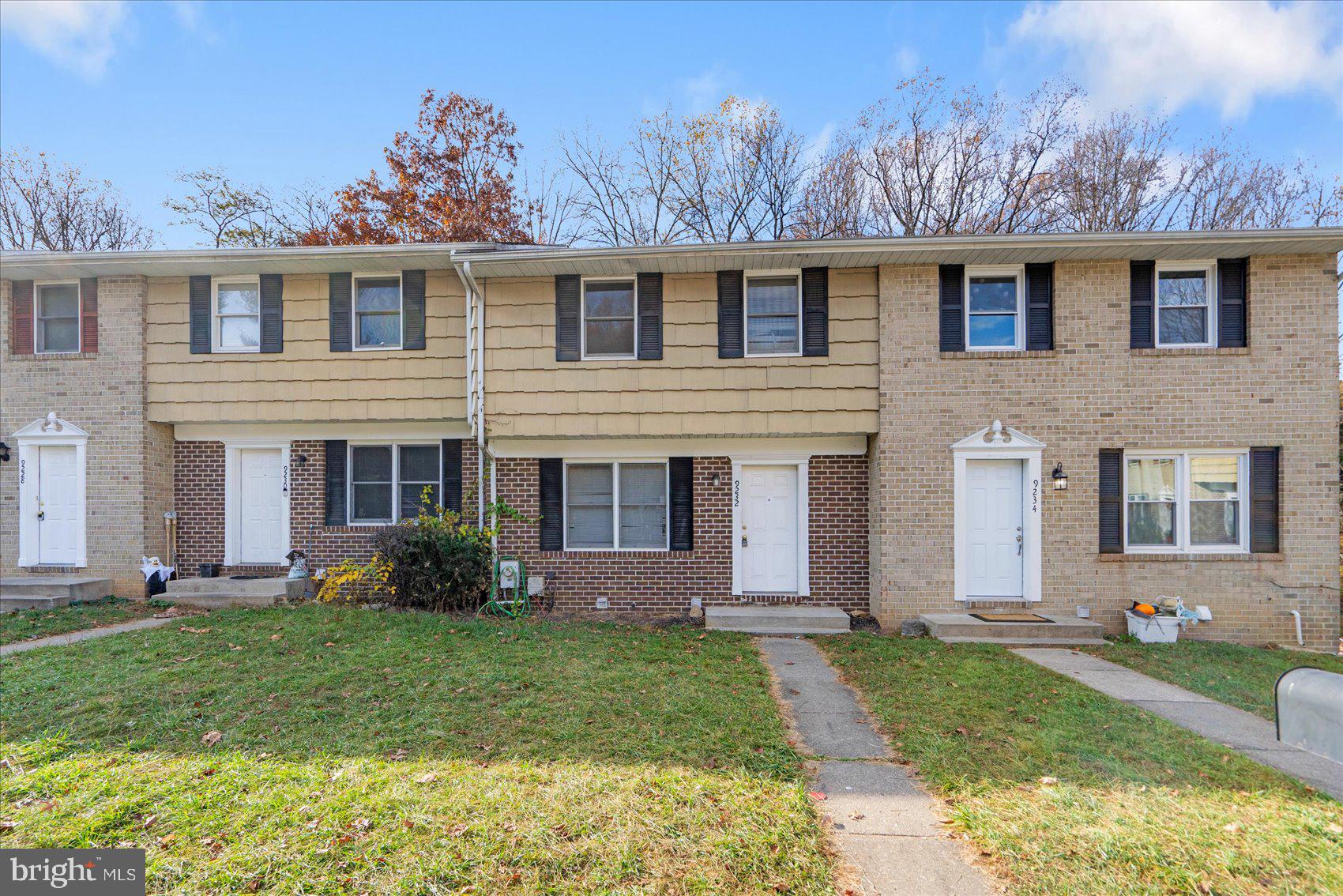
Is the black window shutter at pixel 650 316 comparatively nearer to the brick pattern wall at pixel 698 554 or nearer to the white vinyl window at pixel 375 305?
the brick pattern wall at pixel 698 554

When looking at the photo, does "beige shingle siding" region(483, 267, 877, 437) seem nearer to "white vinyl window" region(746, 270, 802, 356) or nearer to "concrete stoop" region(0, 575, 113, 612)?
"white vinyl window" region(746, 270, 802, 356)

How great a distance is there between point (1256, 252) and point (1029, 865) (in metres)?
8.74

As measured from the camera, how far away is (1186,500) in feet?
26.1

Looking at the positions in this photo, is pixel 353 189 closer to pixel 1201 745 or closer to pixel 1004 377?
pixel 1004 377

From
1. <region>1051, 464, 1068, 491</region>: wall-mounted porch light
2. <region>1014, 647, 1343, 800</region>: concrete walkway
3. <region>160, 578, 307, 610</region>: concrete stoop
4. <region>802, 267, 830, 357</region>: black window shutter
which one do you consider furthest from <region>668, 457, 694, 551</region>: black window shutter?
<region>160, 578, 307, 610</region>: concrete stoop

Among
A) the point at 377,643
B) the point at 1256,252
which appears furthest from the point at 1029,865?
the point at 1256,252

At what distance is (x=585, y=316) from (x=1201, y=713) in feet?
25.6

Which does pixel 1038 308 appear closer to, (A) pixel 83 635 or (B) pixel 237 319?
Answer: (B) pixel 237 319

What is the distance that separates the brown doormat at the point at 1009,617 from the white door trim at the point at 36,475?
12.7 metres

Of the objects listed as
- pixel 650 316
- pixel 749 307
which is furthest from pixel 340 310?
pixel 749 307

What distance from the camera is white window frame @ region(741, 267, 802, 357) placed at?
8.37 metres

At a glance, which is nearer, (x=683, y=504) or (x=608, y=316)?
(x=608, y=316)

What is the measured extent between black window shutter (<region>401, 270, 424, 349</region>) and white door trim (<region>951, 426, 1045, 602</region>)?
763cm

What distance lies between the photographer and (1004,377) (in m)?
8.02
